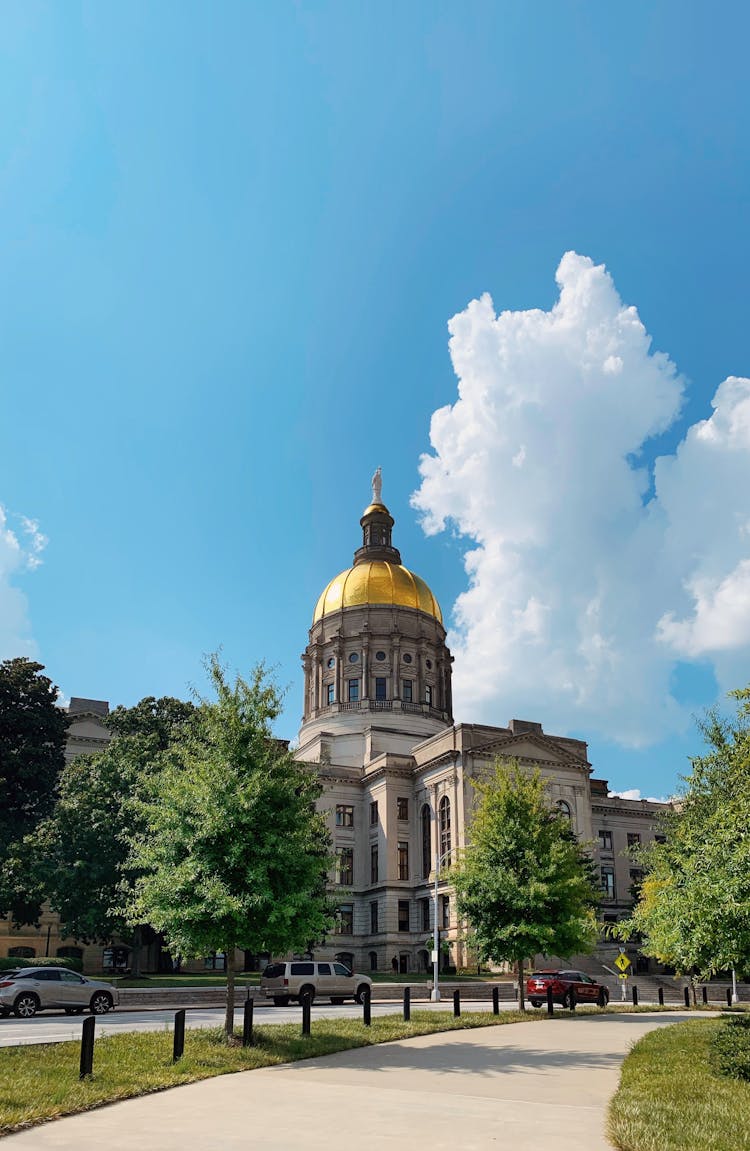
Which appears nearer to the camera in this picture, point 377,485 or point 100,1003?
point 100,1003

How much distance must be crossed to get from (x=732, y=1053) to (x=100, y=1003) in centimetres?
2133

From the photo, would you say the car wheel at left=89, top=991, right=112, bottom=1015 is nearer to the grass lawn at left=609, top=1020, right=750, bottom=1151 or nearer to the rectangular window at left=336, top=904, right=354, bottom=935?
the grass lawn at left=609, top=1020, right=750, bottom=1151

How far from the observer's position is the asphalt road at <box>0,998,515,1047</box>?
71.1ft

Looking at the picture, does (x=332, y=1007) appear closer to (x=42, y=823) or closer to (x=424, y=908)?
(x=42, y=823)

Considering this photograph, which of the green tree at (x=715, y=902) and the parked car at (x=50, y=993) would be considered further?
the parked car at (x=50, y=993)

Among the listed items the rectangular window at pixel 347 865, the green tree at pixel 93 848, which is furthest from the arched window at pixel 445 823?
the green tree at pixel 93 848

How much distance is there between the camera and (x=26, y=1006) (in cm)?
2806

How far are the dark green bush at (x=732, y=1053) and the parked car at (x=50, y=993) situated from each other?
19816 mm

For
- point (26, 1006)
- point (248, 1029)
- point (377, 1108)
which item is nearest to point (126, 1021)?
point (26, 1006)

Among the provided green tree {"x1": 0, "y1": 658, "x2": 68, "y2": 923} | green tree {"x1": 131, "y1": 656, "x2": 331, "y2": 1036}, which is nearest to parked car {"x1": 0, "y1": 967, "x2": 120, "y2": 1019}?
green tree {"x1": 131, "y1": 656, "x2": 331, "y2": 1036}

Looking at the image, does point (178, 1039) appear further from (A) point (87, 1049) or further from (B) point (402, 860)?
(B) point (402, 860)

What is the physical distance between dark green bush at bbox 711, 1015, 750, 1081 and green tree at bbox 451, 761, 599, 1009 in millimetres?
13231

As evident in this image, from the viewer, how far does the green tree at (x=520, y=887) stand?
3158cm

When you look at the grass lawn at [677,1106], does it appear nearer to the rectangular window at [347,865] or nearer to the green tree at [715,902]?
the green tree at [715,902]
